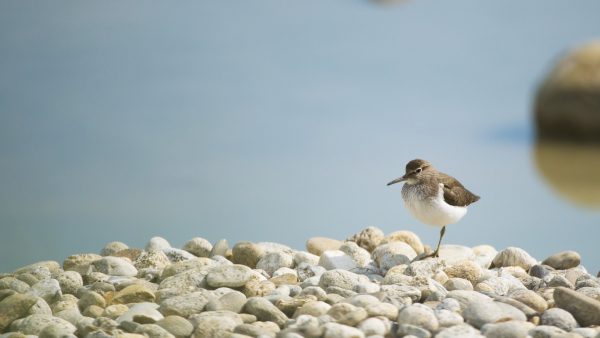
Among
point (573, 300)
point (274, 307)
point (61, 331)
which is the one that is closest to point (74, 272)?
point (61, 331)

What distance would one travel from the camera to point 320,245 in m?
5.81

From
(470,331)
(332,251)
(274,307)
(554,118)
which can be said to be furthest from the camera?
(554,118)

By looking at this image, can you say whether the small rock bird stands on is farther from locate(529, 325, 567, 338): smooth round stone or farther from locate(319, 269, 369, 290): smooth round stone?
locate(529, 325, 567, 338): smooth round stone

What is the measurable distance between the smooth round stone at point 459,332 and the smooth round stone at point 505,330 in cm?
5

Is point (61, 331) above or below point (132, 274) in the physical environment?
below

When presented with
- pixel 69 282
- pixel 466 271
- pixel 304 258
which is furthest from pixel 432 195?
pixel 69 282

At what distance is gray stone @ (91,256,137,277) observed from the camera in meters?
5.08

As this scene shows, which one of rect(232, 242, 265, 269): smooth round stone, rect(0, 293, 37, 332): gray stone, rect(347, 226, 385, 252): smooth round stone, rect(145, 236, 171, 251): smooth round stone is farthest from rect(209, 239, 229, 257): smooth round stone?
rect(0, 293, 37, 332): gray stone

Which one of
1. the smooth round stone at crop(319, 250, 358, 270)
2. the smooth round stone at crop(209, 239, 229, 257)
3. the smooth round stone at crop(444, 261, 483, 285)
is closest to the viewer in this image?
the smooth round stone at crop(444, 261, 483, 285)

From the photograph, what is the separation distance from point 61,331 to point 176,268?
1.12 meters

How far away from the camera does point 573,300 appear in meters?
4.11

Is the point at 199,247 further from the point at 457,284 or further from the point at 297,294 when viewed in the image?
the point at 457,284

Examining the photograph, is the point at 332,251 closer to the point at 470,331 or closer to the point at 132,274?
the point at 132,274

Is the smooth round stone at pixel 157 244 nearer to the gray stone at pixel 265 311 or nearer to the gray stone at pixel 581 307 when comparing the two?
the gray stone at pixel 265 311
